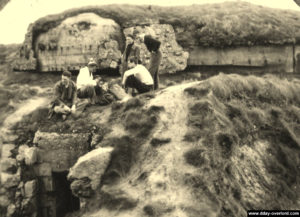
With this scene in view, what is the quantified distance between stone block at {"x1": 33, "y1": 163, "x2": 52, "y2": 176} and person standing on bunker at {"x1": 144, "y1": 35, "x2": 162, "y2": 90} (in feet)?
Answer: 12.3

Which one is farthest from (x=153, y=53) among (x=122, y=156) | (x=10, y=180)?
(x=10, y=180)

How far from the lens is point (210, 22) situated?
15750 mm

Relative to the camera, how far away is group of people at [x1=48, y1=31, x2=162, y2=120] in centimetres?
1011

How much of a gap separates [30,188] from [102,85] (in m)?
3.34

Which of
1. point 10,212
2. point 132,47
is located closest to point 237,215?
point 10,212

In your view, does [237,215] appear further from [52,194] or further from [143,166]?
[52,194]

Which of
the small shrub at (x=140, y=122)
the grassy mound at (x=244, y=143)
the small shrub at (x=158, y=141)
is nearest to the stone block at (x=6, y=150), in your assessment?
the small shrub at (x=140, y=122)

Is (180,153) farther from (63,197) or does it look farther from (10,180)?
(10,180)

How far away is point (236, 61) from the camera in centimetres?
1537

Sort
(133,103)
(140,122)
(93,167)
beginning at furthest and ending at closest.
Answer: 1. (133,103)
2. (140,122)
3. (93,167)

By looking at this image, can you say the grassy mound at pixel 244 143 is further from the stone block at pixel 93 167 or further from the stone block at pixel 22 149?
the stone block at pixel 22 149

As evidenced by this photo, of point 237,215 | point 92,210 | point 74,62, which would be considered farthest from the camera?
point 74,62

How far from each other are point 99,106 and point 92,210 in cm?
395

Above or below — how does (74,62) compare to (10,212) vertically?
above
